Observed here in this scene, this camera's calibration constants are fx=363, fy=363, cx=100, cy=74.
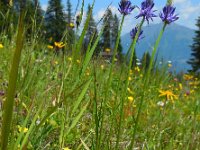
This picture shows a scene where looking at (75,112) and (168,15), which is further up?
(168,15)

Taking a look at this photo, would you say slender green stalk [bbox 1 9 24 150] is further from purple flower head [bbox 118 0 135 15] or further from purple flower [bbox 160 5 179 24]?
purple flower head [bbox 118 0 135 15]

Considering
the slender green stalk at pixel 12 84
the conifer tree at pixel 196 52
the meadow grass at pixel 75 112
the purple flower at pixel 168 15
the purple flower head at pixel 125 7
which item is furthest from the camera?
the conifer tree at pixel 196 52

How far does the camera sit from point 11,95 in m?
0.41

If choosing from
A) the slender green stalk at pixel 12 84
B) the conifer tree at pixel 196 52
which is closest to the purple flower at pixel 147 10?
the slender green stalk at pixel 12 84

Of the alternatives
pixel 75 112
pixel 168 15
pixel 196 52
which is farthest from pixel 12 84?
pixel 196 52

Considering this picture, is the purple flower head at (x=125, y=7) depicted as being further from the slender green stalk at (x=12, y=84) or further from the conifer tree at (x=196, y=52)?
the conifer tree at (x=196, y=52)

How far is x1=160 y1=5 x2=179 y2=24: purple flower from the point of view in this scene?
44.0 inches

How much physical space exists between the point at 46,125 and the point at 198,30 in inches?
2365

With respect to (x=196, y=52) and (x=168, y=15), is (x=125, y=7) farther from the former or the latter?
(x=196, y=52)

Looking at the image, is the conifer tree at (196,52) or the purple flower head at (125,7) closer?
the purple flower head at (125,7)

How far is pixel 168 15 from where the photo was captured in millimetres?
1131

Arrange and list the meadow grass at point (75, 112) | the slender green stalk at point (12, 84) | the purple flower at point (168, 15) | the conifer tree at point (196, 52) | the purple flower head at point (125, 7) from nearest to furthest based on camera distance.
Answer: the slender green stalk at point (12, 84) → the meadow grass at point (75, 112) → the purple flower at point (168, 15) → the purple flower head at point (125, 7) → the conifer tree at point (196, 52)

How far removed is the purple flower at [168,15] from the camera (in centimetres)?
112

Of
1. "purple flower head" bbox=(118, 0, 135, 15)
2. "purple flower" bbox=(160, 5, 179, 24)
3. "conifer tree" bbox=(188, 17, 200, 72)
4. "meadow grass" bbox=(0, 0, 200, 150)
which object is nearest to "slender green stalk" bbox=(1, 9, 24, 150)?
"meadow grass" bbox=(0, 0, 200, 150)
